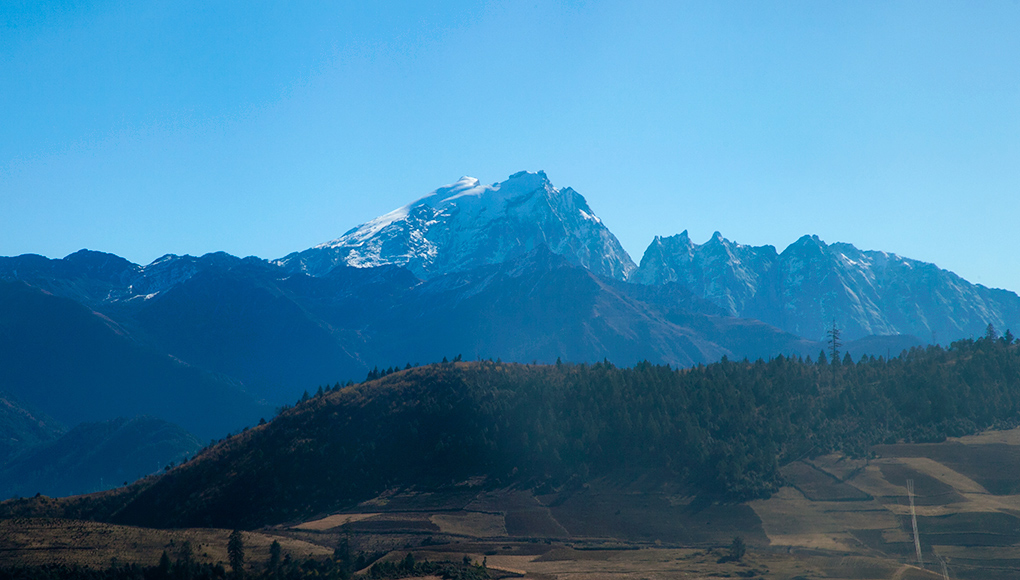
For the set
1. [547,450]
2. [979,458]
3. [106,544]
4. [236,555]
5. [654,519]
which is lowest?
[236,555]

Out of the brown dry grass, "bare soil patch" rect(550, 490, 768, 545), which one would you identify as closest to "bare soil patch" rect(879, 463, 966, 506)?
"bare soil patch" rect(550, 490, 768, 545)

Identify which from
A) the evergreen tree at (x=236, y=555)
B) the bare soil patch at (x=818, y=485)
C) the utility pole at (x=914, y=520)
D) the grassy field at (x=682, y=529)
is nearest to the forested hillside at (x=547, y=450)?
the bare soil patch at (x=818, y=485)

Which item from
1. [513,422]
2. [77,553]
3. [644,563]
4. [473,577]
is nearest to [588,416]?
[513,422]

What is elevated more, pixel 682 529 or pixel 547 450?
pixel 547 450

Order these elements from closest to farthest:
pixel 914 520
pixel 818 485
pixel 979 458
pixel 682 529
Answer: pixel 914 520
pixel 682 529
pixel 818 485
pixel 979 458

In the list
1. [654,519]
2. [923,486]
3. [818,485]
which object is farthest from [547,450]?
[923,486]

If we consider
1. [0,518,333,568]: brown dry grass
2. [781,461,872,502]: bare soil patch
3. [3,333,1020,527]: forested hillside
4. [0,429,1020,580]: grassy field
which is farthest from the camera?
[3,333,1020,527]: forested hillside

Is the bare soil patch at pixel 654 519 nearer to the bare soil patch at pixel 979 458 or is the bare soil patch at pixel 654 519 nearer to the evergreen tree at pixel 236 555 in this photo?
the bare soil patch at pixel 979 458

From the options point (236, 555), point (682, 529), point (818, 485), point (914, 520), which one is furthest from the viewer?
point (818, 485)

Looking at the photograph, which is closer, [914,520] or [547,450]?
[914,520]

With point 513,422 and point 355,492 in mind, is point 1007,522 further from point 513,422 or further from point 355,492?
point 355,492

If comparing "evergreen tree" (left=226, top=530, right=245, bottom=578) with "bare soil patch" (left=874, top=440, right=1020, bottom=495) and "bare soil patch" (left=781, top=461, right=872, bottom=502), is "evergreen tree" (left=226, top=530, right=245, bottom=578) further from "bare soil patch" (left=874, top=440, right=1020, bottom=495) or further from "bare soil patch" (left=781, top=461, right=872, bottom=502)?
"bare soil patch" (left=874, top=440, right=1020, bottom=495)

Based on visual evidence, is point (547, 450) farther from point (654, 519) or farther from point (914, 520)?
point (914, 520)

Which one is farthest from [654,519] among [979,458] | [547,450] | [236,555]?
[236,555]
